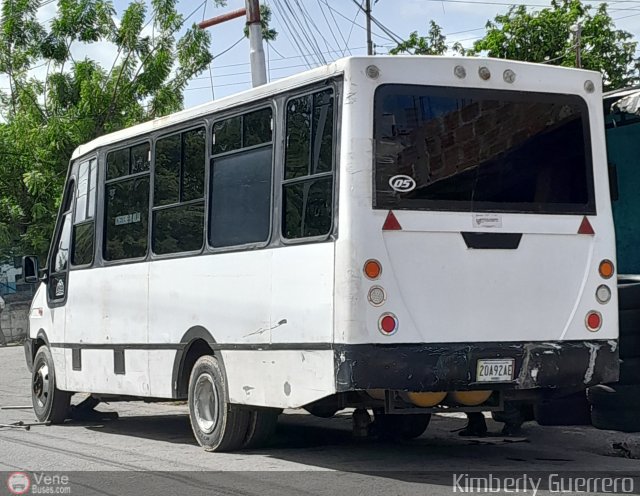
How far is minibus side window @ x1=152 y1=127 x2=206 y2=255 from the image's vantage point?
10.0m

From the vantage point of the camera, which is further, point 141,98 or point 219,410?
point 141,98

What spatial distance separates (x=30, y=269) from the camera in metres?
13.1

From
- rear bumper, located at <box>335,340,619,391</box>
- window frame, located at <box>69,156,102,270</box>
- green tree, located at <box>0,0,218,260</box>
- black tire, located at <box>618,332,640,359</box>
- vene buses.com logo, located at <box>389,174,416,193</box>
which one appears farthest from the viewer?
green tree, located at <box>0,0,218,260</box>

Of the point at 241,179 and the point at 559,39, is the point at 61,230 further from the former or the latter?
the point at 559,39

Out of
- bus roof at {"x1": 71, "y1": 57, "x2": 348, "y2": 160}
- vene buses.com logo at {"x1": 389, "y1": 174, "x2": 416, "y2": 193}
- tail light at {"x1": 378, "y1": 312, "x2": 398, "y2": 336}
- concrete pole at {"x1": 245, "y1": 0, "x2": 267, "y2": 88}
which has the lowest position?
tail light at {"x1": 378, "y1": 312, "x2": 398, "y2": 336}

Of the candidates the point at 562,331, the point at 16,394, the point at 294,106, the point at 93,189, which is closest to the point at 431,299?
the point at 562,331

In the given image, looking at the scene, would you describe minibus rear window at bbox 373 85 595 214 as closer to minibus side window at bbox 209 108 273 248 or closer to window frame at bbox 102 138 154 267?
minibus side window at bbox 209 108 273 248

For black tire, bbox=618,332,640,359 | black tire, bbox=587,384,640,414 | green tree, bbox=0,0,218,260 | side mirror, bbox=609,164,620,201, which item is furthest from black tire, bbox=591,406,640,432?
green tree, bbox=0,0,218,260

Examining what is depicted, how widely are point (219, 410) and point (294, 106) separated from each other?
267 centimetres

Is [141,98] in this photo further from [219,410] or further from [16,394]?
[219,410]

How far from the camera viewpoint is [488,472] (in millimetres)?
8367

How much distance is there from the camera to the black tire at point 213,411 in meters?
9.55

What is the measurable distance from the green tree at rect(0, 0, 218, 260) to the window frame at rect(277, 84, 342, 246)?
1266 cm

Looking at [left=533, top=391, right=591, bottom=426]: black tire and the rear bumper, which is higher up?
the rear bumper
